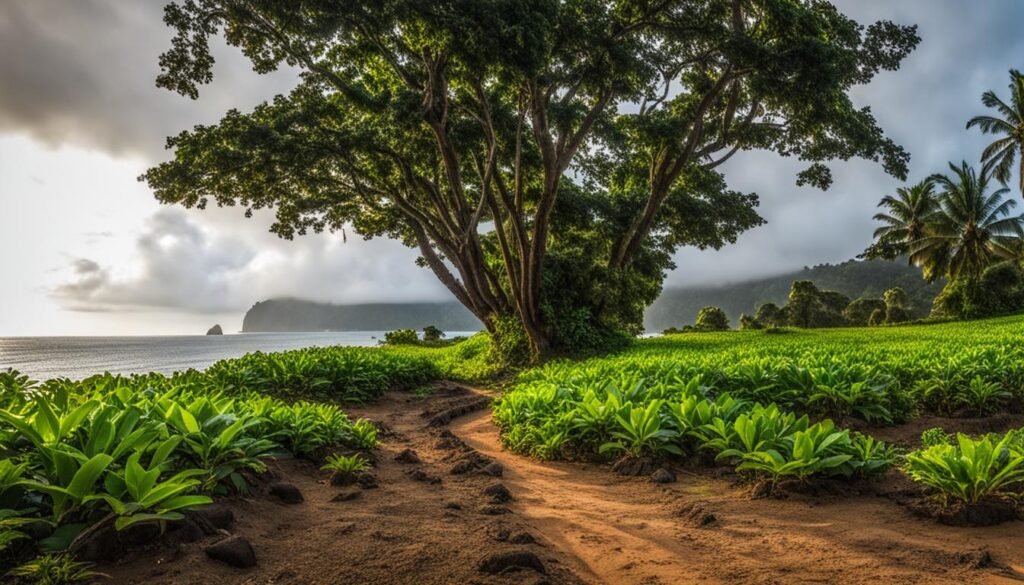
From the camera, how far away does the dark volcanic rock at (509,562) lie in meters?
2.31

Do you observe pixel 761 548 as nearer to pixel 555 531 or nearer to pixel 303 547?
pixel 555 531

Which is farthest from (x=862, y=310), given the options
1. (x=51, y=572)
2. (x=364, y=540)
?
(x=51, y=572)

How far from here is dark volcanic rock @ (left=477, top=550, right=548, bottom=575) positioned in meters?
2.31

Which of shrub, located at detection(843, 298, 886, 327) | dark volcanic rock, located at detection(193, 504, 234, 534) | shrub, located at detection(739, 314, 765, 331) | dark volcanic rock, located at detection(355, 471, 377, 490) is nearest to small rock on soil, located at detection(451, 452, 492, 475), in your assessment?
dark volcanic rock, located at detection(355, 471, 377, 490)

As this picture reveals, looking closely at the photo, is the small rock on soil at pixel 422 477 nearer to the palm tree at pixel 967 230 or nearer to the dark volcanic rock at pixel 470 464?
the dark volcanic rock at pixel 470 464

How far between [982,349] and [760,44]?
20.8 feet

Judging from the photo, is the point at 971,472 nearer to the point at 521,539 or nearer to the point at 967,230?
the point at 521,539

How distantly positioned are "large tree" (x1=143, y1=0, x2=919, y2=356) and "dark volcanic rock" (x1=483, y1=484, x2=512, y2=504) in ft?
21.7

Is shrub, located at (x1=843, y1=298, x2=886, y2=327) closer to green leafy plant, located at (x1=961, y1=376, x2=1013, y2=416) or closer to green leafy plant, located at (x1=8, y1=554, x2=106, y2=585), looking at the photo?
green leafy plant, located at (x1=961, y1=376, x2=1013, y2=416)

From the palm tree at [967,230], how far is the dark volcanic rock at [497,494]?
124 ft

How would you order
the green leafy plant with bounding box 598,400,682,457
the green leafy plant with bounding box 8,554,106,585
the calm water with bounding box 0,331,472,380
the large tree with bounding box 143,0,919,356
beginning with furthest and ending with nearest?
the calm water with bounding box 0,331,472,380
the large tree with bounding box 143,0,919,356
the green leafy plant with bounding box 598,400,682,457
the green leafy plant with bounding box 8,554,106,585

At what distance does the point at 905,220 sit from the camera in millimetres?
36750

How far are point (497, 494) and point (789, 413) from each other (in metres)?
2.84

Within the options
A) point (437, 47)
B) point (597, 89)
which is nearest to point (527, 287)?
point (597, 89)
